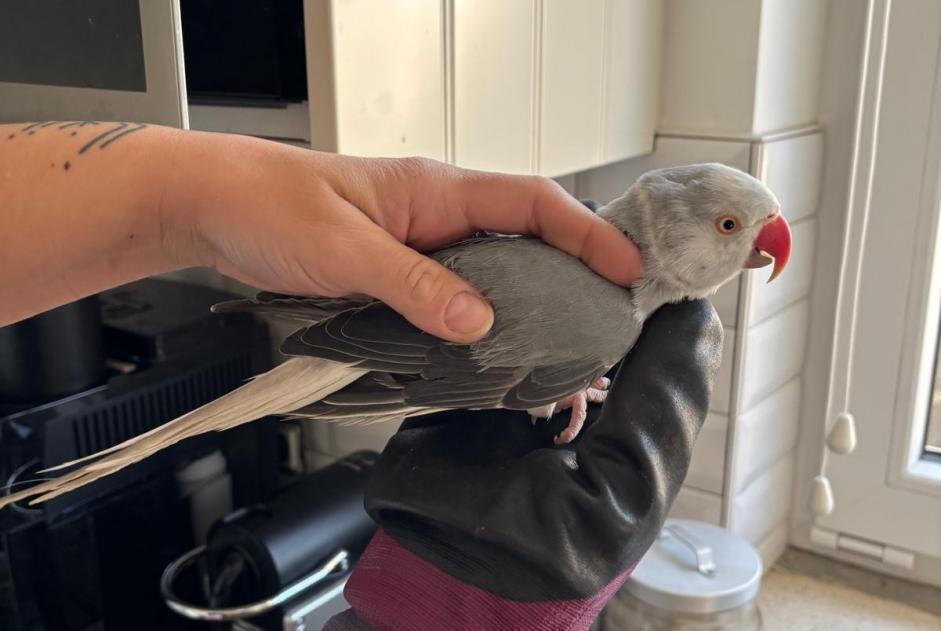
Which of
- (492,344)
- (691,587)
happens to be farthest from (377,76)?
(691,587)

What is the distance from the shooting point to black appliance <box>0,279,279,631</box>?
658 millimetres

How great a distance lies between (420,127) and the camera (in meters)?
0.59

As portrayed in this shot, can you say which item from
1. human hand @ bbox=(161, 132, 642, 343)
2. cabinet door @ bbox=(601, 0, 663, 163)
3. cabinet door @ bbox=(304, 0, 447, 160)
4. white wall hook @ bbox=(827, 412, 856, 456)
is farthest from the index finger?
white wall hook @ bbox=(827, 412, 856, 456)

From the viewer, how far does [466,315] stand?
0.43m

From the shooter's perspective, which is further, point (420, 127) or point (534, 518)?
point (420, 127)

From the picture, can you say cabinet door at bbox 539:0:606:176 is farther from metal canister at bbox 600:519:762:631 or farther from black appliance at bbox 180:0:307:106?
metal canister at bbox 600:519:762:631

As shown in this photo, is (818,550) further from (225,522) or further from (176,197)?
(176,197)

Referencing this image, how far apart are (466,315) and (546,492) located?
0.10 metres

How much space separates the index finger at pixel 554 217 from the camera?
479 millimetres

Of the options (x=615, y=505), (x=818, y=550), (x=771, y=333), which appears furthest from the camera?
(x=818, y=550)

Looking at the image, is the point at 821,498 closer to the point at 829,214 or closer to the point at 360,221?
the point at 829,214

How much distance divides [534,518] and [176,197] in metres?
0.25

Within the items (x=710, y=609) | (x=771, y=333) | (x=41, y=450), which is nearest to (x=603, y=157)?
(x=771, y=333)

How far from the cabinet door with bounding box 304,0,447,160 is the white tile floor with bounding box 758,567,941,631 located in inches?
26.4
